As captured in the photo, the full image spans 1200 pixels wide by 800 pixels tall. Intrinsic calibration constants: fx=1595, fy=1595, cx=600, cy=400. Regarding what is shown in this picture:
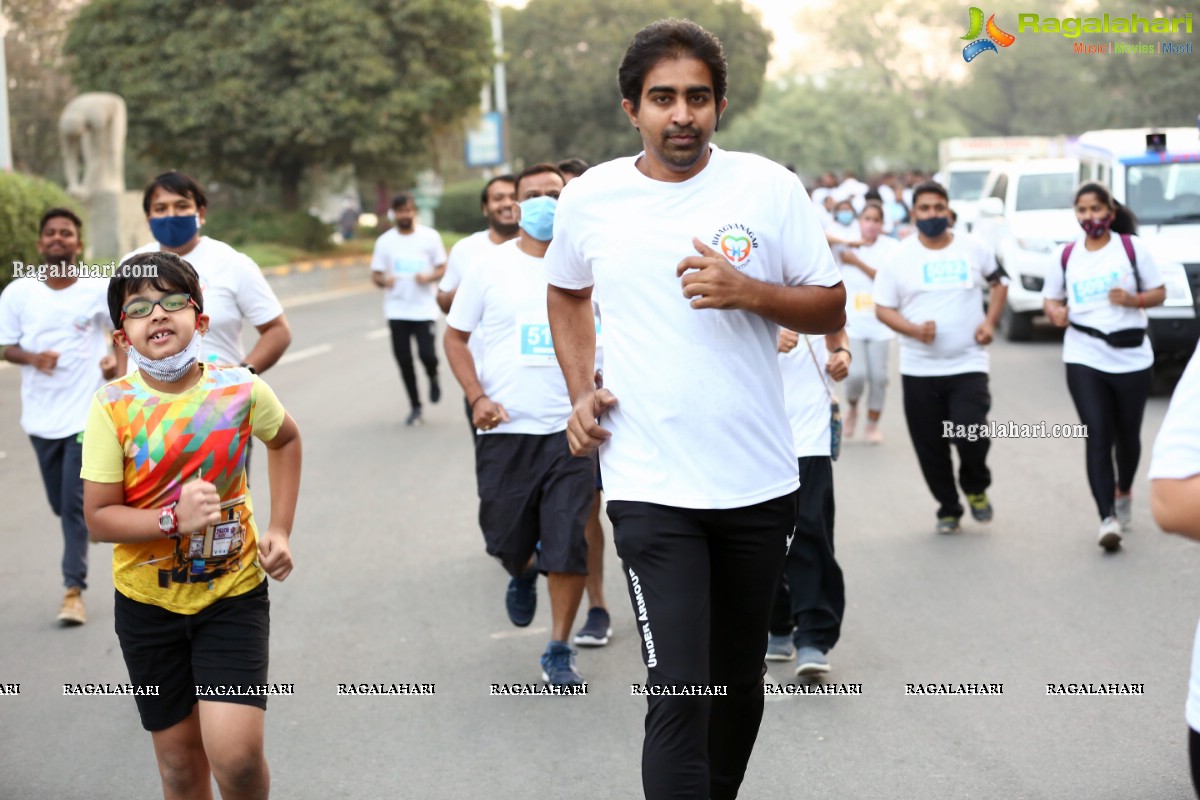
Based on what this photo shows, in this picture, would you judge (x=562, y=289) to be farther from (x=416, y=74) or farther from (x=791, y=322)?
(x=416, y=74)

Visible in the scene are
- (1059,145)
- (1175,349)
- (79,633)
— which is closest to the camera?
(79,633)

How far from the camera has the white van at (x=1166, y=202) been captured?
13672 millimetres

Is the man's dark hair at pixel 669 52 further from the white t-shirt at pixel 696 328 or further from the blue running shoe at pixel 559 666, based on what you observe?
the blue running shoe at pixel 559 666

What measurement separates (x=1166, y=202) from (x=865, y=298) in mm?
4419

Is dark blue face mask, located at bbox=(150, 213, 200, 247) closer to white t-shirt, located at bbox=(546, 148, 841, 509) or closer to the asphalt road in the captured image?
the asphalt road

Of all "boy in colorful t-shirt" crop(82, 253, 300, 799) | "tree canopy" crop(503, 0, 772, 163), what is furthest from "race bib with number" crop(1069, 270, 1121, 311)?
"tree canopy" crop(503, 0, 772, 163)

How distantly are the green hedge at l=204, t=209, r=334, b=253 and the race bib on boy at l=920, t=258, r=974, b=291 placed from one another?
94.5 feet

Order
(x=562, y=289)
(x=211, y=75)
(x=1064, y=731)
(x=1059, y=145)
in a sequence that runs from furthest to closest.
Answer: (x=211, y=75), (x=1059, y=145), (x=1064, y=731), (x=562, y=289)

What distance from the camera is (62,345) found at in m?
7.30

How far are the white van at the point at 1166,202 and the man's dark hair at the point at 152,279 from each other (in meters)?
10.6

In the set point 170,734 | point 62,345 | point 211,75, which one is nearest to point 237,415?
point 170,734

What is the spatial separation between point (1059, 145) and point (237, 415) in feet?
99.3

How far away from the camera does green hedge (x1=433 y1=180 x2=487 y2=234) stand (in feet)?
170

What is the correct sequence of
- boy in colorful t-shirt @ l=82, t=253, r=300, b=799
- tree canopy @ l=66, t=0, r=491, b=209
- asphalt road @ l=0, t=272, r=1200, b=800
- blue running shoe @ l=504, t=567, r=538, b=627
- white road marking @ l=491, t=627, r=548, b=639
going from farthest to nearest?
tree canopy @ l=66, t=0, r=491, b=209, white road marking @ l=491, t=627, r=548, b=639, blue running shoe @ l=504, t=567, r=538, b=627, asphalt road @ l=0, t=272, r=1200, b=800, boy in colorful t-shirt @ l=82, t=253, r=300, b=799
